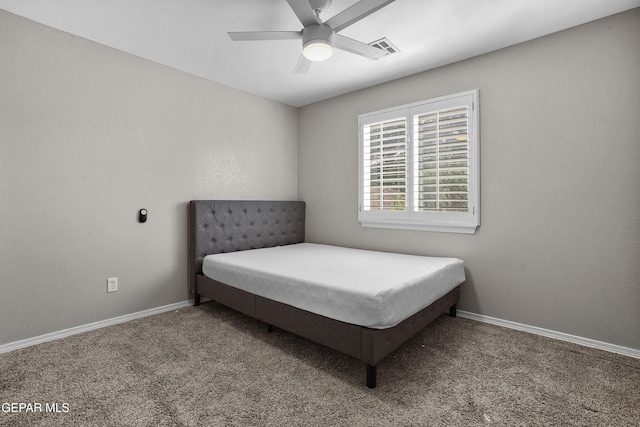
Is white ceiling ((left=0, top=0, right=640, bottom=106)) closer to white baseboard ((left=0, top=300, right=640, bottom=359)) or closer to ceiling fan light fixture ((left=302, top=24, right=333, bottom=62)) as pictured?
ceiling fan light fixture ((left=302, top=24, right=333, bottom=62))

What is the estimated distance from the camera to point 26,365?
1.93 meters

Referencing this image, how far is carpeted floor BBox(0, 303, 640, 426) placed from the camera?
1486 mm

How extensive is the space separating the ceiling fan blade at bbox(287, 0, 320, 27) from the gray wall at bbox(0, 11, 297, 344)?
177 cm

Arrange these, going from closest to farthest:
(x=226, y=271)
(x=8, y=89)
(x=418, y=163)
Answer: (x=8, y=89)
(x=226, y=271)
(x=418, y=163)

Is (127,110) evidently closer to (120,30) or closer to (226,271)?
(120,30)

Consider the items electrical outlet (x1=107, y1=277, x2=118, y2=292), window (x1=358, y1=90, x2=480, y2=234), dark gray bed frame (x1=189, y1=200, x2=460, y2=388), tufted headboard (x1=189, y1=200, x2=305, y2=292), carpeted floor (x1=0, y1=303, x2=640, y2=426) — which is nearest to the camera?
carpeted floor (x1=0, y1=303, x2=640, y2=426)

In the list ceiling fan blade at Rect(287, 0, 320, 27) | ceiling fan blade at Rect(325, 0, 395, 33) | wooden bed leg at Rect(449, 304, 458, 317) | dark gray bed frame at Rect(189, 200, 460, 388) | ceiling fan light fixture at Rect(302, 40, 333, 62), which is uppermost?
ceiling fan blade at Rect(287, 0, 320, 27)

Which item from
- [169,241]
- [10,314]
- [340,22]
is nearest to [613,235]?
[340,22]

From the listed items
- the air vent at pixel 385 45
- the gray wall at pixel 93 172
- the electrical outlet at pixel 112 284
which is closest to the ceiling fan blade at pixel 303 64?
the air vent at pixel 385 45

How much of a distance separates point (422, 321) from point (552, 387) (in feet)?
2.47

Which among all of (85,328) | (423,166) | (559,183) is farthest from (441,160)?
(85,328)

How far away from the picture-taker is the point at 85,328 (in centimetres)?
247

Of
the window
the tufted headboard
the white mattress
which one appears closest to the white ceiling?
the window

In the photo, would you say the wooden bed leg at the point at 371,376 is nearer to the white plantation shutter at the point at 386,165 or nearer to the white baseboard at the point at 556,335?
the white baseboard at the point at 556,335
